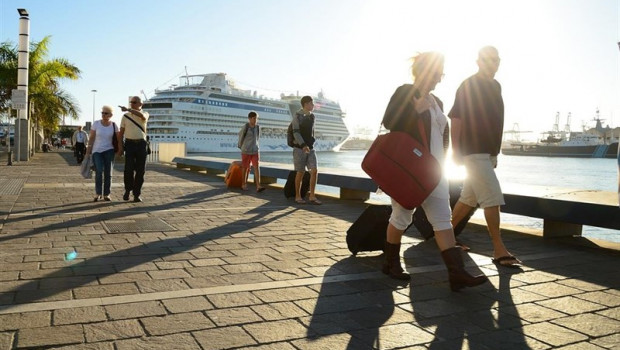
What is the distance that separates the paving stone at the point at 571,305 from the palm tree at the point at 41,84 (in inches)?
1120

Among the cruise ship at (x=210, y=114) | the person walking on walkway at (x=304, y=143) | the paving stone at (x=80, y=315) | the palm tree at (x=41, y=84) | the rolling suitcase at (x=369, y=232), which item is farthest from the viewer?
the cruise ship at (x=210, y=114)

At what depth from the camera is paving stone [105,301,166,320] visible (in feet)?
9.10

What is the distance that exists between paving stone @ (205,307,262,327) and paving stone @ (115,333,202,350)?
0.81 feet

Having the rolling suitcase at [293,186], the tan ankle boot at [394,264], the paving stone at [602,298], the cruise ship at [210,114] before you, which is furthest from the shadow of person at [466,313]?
the cruise ship at [210,114]

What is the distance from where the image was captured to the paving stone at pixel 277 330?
8.22 feet

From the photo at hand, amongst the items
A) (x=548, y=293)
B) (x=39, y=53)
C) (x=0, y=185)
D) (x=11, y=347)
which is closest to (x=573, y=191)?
(x=548, y=293)

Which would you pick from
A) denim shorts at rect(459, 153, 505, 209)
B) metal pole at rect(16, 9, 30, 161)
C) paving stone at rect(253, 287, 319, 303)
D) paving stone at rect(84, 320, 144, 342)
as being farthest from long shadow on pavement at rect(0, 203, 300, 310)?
metal pole at rect(16, 9, 30, 161)

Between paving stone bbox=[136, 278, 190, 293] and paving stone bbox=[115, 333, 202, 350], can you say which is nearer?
paving stone bbox=[115, 333, 202, 350]

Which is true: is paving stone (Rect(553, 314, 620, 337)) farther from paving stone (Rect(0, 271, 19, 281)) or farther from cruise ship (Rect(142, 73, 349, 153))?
cruise ship (Rect(142, 73, 349, 153))

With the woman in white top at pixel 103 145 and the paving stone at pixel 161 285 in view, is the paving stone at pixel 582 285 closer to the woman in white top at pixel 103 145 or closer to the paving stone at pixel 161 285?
the paving stone at pixel 161 285

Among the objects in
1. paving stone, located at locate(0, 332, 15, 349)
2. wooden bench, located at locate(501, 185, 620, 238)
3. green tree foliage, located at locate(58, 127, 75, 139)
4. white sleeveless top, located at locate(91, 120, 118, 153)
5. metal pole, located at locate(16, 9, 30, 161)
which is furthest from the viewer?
green tree foliage, located at locate(58, 127, 75, 139)

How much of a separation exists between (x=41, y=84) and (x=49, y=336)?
92.8 ft

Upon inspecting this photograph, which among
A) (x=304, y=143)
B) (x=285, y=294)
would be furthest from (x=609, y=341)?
(x=304, y=143)

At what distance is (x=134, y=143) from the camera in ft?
26.8
